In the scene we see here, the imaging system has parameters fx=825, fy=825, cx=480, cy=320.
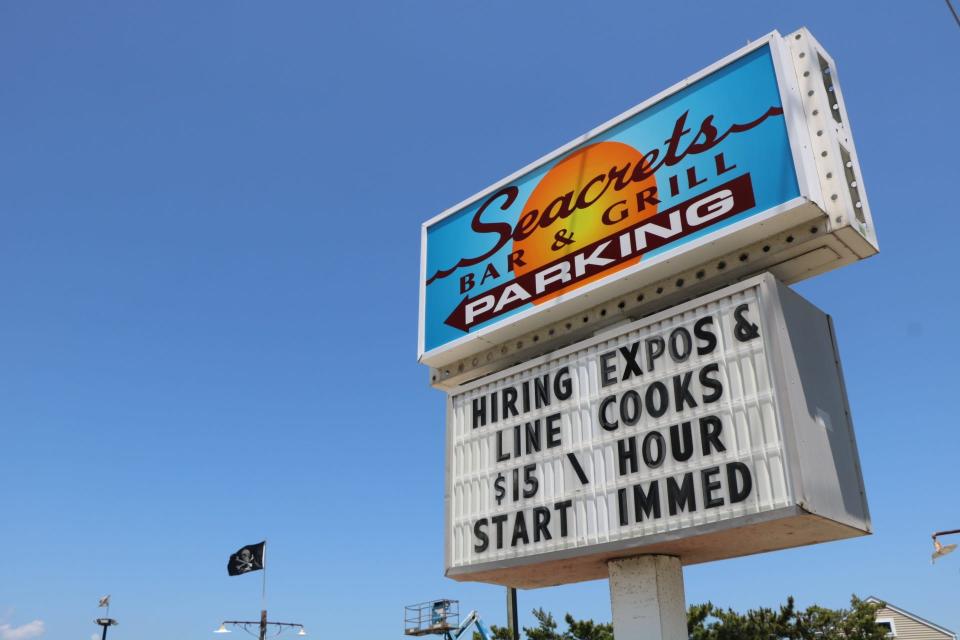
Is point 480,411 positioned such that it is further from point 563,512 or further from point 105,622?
point 105,622

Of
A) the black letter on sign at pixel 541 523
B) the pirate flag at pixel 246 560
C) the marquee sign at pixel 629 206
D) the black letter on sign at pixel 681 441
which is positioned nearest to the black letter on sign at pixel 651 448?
the black letter on sign at pixel 681 441

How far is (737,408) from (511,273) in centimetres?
484

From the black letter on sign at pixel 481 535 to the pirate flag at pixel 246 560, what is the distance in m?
21.7

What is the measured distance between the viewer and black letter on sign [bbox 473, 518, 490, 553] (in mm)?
11742

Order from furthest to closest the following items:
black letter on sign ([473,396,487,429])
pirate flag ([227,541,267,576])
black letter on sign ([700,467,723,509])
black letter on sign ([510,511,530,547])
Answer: pirate flag ([227,541,267,576]) < black letter on sign ([473,396,487,429]) < black letter on sign ([510,511,530,547]) < black letter on sign ([700,467,723,509])

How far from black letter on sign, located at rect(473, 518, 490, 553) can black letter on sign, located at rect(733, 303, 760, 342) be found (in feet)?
14.9

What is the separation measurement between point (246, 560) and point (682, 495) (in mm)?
25630

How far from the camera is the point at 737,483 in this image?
930 cm

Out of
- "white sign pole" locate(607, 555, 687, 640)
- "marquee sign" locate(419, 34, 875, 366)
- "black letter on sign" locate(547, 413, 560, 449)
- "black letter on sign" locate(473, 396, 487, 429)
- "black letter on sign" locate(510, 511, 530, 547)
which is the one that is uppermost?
"marquee sign" locate(419, 34, 875, 366)

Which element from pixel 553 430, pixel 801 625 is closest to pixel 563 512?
pixel 553 430

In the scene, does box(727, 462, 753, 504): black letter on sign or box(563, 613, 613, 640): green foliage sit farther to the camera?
box(563, 613, 613, 640): green foliage

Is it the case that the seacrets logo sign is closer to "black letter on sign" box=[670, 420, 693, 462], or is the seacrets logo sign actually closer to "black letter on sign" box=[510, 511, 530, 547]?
"black letter on sign" box=[670, 420, 693, 462]

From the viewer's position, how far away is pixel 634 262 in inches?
452

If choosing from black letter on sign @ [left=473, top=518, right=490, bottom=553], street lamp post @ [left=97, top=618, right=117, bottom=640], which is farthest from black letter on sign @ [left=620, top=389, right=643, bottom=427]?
street lamp post @ [left=97, top=618, right=117, bottom=640]
